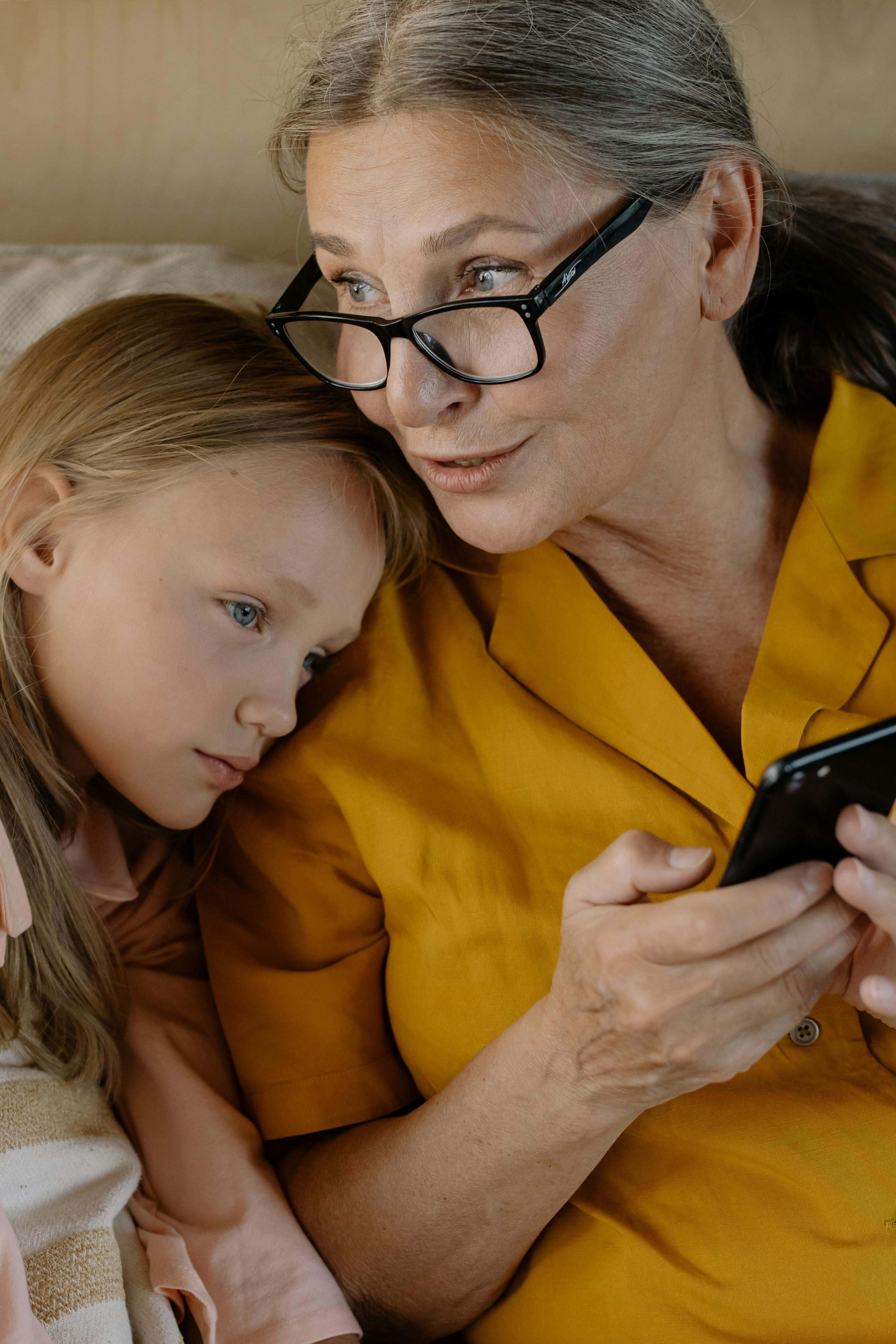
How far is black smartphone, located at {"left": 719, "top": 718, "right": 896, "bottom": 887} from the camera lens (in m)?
0.79

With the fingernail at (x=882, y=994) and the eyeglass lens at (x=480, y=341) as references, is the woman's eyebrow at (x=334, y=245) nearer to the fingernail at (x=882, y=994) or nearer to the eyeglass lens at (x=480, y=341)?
the eyeglass lens at (x=480, y=341)

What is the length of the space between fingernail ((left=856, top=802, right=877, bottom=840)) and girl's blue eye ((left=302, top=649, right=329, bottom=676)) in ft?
2.40

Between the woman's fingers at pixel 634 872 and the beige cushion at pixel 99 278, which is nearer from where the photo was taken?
the woman's fingers at pixel 634 872

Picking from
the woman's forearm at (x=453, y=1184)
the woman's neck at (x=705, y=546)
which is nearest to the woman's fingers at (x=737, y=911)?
the woman's forearm at (x=453, y=1184)

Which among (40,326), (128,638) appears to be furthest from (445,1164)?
(40,326)

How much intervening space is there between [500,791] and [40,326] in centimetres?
90

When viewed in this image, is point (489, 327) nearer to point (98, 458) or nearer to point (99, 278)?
point (98, 458)

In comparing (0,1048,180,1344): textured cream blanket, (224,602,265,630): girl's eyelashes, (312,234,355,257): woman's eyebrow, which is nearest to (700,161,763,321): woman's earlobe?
(312,234,355,257): woman's eyebrow

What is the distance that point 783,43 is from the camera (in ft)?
6.35

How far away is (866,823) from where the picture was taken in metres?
0.85

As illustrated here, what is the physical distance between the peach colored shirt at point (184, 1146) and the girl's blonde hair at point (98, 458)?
0.17 ft

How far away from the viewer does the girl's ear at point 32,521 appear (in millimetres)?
1311

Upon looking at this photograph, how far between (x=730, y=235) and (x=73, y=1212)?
3.81ft

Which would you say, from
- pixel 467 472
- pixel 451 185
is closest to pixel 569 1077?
pixel 467 472
